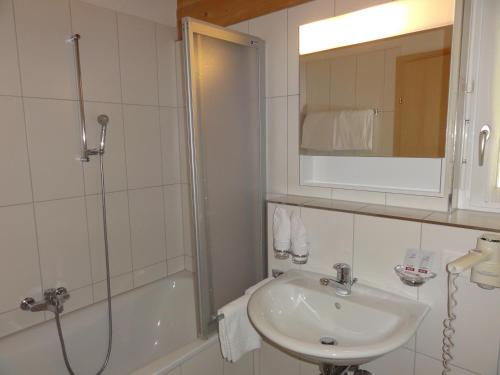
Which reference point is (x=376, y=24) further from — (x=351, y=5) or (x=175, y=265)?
(x=175, y=265)

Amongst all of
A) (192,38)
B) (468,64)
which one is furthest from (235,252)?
(468,64)

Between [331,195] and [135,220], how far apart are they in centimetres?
122

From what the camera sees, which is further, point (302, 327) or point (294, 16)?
point (294, 16)

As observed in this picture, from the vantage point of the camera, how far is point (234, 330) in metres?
1.50

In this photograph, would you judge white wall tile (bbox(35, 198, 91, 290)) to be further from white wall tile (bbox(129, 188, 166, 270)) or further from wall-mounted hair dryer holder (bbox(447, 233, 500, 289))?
wall-mounted hair dryer holder (bbox(447, 233, 500, 289))

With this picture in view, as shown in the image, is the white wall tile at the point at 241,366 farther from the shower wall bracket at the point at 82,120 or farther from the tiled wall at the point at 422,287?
the shower wall bracket at the point at 82,120

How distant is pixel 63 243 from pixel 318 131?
1.46 meters

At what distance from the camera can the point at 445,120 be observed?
1.36m

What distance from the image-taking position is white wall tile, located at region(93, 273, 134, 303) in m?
2.02

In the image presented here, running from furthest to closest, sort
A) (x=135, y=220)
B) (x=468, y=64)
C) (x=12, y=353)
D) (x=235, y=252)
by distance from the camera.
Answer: (x=135, y=220) → (x=235, y=252) → (x=12, y=353) → (x=468, y=64)

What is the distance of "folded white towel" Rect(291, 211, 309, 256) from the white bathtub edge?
22.1 inches

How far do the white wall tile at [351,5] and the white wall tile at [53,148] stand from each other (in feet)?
4.60

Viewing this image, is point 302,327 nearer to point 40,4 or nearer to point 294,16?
point 294,16

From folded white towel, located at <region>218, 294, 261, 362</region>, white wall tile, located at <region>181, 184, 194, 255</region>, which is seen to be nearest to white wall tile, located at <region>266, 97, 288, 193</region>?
folded white towel, located at <region>218, 294, 261, 362</region>
